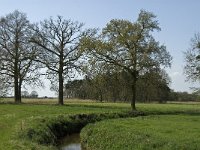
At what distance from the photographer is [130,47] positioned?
189 ft

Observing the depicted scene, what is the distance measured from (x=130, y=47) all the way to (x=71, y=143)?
2670 cm

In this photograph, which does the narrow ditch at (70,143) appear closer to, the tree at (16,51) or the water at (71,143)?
the water at (71,143)

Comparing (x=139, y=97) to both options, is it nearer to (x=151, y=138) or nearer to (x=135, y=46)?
(x=135, y=46)

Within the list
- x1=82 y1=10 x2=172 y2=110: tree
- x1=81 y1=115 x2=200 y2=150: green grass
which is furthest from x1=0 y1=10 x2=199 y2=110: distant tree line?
x1=81 y1=115 x2=200 y2=150: green grass

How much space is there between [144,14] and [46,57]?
58.5ft

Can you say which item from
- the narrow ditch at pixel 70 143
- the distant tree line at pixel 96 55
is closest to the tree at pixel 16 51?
the distant tree line at pixel 96 55

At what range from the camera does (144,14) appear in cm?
5809

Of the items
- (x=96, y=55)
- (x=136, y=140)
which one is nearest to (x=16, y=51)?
(x=96, y=55)

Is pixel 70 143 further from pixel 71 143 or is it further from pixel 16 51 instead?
pixel 16 51

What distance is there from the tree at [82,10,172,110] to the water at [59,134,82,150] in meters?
21.3

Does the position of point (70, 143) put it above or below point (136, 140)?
below

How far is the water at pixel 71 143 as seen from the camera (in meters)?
30.9

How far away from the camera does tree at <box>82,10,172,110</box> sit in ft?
186

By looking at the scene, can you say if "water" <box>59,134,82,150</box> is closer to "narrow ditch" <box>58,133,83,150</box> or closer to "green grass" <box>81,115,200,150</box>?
"narrow ditch" <box>58,133,83,150</box>
